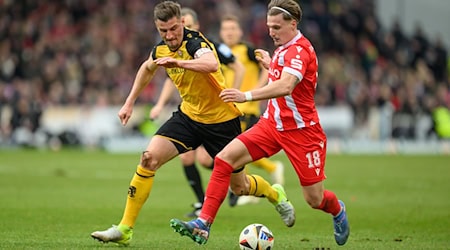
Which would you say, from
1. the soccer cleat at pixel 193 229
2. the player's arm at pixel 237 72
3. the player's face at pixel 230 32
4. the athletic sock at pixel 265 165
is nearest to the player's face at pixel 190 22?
the player's arm at pixel 237 72

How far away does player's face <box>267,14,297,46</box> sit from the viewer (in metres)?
8.85

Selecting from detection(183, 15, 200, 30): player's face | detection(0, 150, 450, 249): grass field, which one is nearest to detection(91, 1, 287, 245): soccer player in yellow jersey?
detection(0, 150, 450, 249): grass field

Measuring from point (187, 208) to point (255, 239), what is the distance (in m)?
4.80

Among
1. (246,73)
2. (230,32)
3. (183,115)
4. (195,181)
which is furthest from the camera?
(246,73)

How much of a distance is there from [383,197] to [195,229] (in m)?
7.54

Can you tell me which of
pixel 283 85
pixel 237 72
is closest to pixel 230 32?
pixel 237 72

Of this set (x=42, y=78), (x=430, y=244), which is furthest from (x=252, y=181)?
(x=42, y=78)

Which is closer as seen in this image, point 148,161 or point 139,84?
point 148,161

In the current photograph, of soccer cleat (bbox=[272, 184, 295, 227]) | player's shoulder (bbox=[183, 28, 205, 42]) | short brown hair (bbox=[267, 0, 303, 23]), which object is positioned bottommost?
soccer cleat (bbox=[272, 184, 295, 227])

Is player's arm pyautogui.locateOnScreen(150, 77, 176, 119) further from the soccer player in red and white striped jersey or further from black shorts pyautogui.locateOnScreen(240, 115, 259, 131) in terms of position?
black shorts pyautogui.locateOnScreen(240, 115, 259, 131)

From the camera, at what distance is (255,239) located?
8.65 meters

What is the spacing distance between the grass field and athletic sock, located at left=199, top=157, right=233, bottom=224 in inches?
21.1

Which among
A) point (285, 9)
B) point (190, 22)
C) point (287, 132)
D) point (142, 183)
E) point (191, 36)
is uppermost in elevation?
point (285, 9)

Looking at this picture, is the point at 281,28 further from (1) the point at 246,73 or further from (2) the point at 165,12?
(1) the point at 246,73
